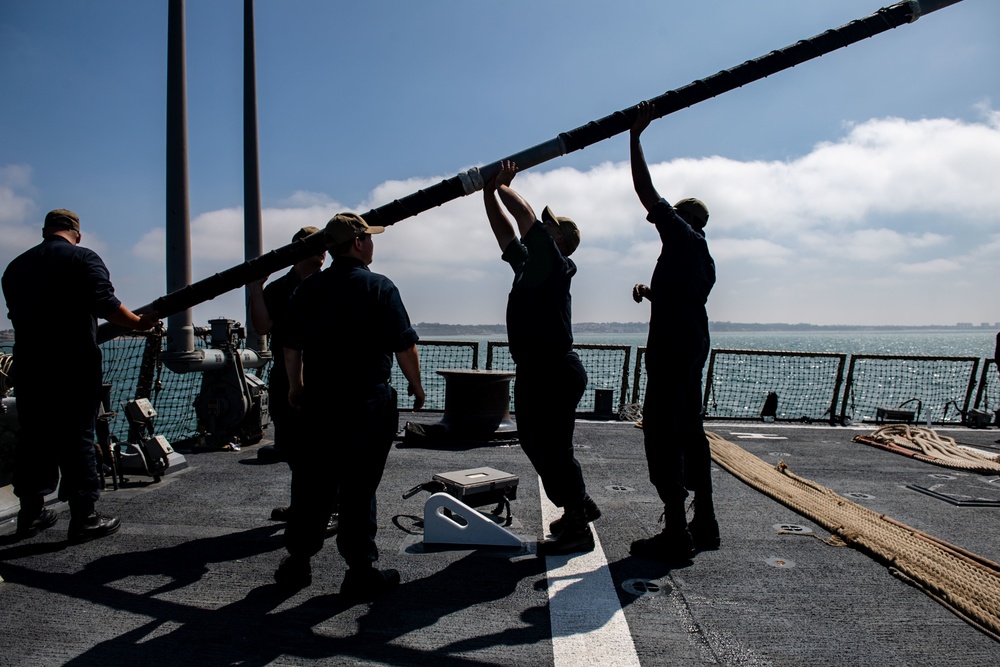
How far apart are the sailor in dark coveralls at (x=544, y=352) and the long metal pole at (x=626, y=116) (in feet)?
0.66

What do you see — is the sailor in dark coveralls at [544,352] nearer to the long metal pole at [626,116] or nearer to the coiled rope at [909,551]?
the long metal pole at [626,116]

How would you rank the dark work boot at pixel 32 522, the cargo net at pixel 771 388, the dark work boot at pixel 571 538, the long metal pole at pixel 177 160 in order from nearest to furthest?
the dark work boot at pixel 571 538 < the dark work boot at pixel 32 522 < the long metal pole at pixel 177 160 < the cargo net at pixel 771 388

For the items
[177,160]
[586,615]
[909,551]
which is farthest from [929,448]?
[177,160]

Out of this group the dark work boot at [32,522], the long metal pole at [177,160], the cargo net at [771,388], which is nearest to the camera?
the dark work boot at [32,522]

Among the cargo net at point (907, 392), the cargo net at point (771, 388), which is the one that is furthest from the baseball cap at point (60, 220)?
the cargo net at point (907, 392)

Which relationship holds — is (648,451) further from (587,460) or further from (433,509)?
(587,460)

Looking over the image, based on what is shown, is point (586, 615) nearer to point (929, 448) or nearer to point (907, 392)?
point (929, 448)

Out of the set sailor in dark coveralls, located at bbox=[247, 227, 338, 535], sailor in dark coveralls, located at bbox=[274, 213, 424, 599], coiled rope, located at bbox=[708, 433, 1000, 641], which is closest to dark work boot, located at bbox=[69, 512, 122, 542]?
sailor in dark coveralls, located at bbox=[247, 227, 338, 535]

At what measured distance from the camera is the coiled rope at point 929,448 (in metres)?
6.24

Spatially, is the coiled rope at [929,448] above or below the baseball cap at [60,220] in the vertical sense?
below

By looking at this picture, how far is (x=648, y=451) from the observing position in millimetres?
3674

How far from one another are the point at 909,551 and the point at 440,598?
2.62 meters

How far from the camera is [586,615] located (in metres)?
2.80

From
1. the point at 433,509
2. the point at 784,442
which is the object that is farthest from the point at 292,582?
the point at 784,442
